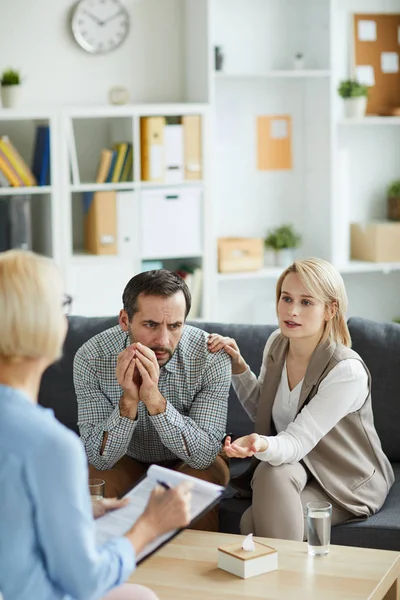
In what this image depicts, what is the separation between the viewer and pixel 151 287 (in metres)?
2.65

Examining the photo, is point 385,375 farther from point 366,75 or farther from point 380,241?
point 366,75

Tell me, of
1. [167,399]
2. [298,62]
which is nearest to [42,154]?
[298,62]

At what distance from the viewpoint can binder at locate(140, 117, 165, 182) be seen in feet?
15.3

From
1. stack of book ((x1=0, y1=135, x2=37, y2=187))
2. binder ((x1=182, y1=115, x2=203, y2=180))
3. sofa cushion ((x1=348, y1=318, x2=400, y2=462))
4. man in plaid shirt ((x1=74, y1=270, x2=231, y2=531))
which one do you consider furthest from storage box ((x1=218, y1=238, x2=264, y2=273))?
man in plaid shirt ((x1=74, y1=270, x2=231, y2=531))

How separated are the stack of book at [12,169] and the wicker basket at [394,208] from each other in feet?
6.46

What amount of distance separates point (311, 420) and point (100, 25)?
287 centimetres

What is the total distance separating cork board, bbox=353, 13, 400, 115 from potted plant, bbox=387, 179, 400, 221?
0.39 meters

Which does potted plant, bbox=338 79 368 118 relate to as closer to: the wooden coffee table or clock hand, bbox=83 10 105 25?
clock hand, bbox=83 10 105 25

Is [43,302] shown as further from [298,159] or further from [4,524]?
[298,159]

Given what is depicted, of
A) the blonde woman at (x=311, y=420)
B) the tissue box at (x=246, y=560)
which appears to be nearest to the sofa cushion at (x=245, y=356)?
the blonde woman at (x=311, y=420)

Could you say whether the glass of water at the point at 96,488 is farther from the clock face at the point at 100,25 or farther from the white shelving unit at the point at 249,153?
the clock face at the point at 100,25

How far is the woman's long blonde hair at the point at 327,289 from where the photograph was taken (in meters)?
2.69

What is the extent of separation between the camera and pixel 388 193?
5359 millimetres

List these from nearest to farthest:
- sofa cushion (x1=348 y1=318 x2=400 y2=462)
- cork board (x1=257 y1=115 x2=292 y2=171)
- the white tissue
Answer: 1. the white tissue
2. sofa cushion (x1=348 y1=318 x2=400 y2=462)
3. cork board (x1=257 y1=115 x2=292 y2=171)
